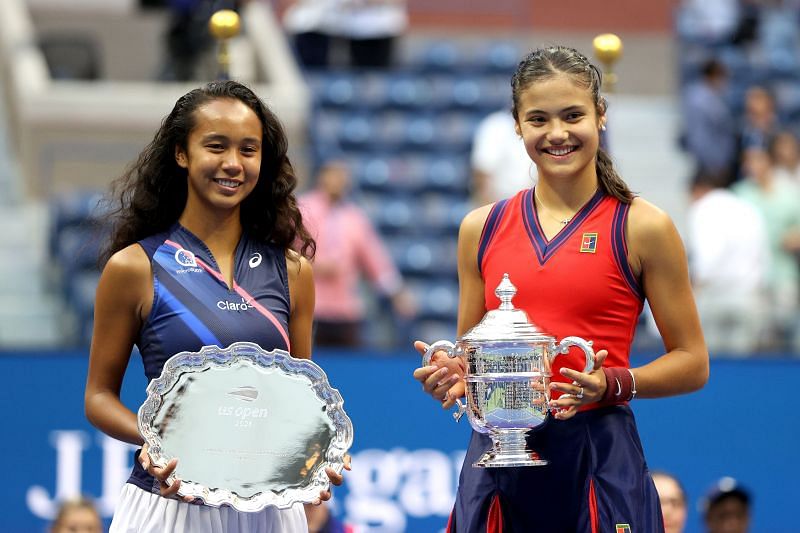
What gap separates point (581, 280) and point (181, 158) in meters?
0.98

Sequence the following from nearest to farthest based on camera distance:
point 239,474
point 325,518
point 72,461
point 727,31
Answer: point 239,474
point 325,518
point 72,461
point 727,31

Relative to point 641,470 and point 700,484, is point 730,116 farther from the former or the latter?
point 641,470

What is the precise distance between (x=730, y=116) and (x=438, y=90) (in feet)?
7.00

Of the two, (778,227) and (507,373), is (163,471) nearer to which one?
(507,373)

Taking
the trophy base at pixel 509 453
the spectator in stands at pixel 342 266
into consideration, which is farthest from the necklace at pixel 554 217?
the spectator in stands at pixel 342 266

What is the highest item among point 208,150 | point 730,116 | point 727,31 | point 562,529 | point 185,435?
point 727,31

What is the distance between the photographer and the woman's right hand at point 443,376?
3.50 m

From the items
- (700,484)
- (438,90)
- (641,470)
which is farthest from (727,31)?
(641,470)

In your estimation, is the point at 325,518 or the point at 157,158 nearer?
the point at 157,158

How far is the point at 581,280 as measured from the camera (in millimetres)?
3557

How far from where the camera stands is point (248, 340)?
3.61 meters

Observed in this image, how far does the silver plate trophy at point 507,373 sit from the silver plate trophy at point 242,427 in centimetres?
31

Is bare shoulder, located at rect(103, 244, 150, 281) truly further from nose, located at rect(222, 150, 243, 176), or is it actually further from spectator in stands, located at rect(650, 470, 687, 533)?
spectator in stands, located at rect(650, 470, 687, 533)

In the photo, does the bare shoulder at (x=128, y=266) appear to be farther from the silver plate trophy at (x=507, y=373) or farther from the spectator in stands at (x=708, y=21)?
the spectator in stands at (x=708, y=21)
